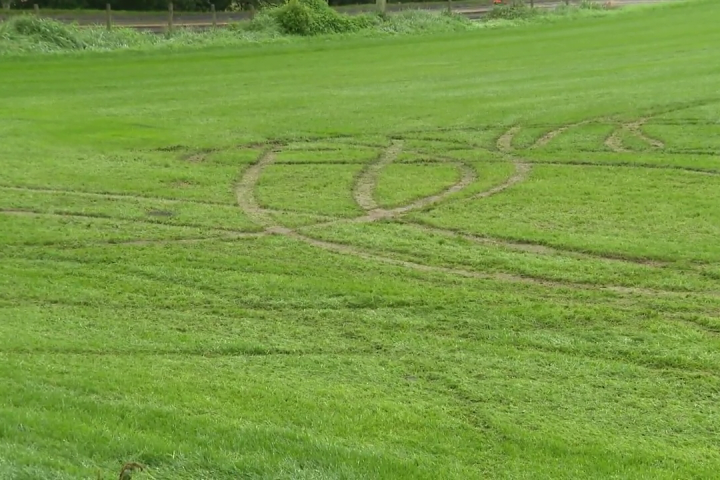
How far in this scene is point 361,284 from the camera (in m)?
13.3

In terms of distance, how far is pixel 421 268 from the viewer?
1412cm

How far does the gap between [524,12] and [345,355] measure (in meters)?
39.7

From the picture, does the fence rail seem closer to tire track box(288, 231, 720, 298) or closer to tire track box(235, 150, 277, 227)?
tire track box(235, 150, 277, 227)

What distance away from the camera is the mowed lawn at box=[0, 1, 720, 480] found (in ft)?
28.3

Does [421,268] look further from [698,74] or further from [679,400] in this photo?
[698,74]

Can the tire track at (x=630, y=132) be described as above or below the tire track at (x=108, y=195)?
above

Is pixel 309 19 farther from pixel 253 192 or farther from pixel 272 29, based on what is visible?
pixel 253 192

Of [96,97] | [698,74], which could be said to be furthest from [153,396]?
[698,74]

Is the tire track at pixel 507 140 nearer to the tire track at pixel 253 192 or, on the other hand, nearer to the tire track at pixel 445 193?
the tire track at pixel 445 193

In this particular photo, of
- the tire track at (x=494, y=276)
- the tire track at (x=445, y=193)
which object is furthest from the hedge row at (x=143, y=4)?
the tire track at (x=494, y=276)

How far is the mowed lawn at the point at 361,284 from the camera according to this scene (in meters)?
8.62

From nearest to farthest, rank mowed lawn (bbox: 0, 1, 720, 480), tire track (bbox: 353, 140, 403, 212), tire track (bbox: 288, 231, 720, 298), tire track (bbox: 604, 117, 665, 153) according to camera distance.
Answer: mowed lawn (bbox: 0, 1, 720, 480), tire track (bbox: 288, 231, 720, 298), tire track (bbox: 353, 140, 403, 212), tire track (bbox: 604, 117, 665, 153)

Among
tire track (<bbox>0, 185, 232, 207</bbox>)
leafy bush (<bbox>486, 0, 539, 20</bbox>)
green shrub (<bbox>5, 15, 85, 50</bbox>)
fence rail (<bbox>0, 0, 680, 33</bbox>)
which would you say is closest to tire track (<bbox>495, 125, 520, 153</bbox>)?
tire track (<bbox>0, 185, 232, 207</bbox>)

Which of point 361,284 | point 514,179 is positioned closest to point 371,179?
point 514,179
